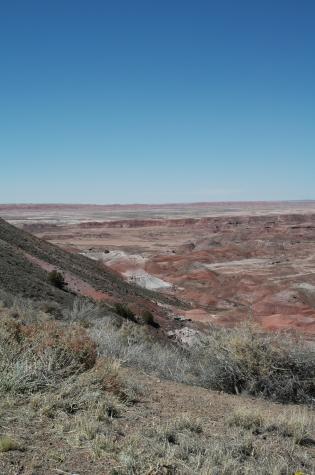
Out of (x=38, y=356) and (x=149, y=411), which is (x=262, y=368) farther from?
(x=38, y=356)

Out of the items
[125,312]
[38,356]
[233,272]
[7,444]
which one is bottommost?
[233,272]

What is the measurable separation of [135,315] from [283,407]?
1611 cm

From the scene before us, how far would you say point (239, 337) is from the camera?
32.1ft

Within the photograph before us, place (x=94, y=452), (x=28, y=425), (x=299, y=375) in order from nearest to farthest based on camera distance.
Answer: (x=94, y=452)
(x=28, y=425)
(x=299, y=375)

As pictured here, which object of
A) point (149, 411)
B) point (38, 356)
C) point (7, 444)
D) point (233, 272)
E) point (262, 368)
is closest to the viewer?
point (7, 444)

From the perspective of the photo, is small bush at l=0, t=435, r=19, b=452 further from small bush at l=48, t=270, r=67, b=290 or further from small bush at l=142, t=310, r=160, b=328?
small bush at l=48, t=270, r=67, b=290

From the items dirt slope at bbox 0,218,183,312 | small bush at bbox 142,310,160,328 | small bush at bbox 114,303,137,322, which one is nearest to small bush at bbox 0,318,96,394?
dirt slope at bbox 0,218,183,312

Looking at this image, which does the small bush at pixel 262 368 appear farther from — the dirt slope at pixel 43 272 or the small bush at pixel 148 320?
the small bush at pixel 148 320

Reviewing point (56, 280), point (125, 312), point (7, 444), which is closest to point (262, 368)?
point (7, 444)

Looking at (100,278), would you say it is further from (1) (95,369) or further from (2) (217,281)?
(1) (95,369)

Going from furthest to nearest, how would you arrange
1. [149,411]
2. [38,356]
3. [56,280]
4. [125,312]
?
[56,280] < [125,312] < [38,356] < [149,411]

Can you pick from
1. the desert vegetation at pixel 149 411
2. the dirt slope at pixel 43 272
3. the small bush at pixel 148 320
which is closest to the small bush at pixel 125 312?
the small bush at pixel 148 320

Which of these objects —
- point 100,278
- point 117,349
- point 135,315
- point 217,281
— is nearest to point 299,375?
point 117,349

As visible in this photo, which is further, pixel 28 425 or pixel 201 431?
pixel 201 431
